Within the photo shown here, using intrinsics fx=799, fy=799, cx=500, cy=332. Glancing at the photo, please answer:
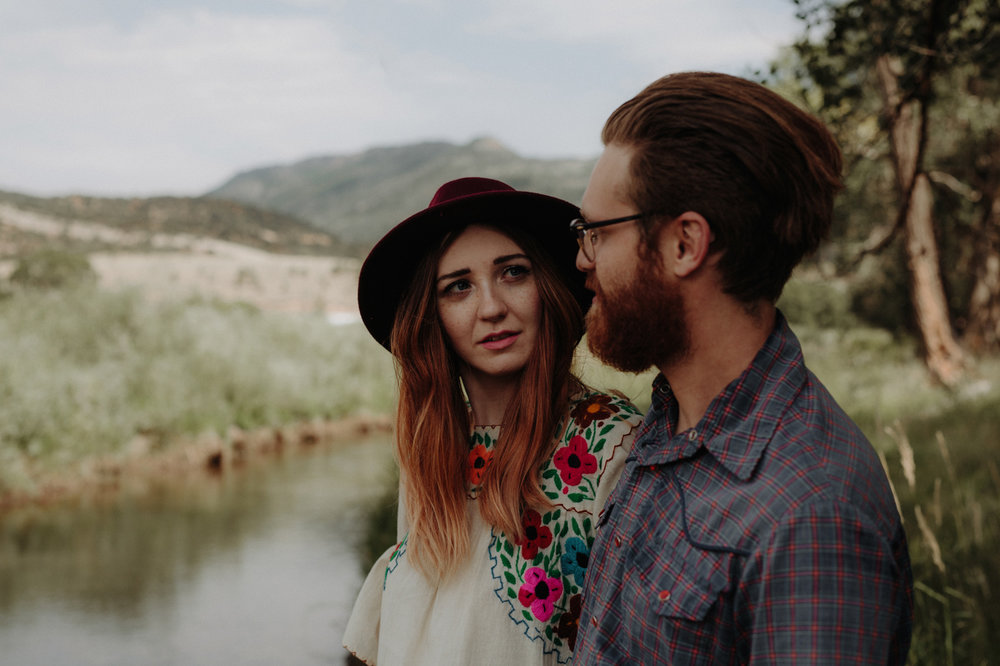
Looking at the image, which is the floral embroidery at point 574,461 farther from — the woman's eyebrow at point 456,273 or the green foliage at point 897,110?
the green foliage at point 897,110

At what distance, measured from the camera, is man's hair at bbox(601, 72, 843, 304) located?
4.19 feet

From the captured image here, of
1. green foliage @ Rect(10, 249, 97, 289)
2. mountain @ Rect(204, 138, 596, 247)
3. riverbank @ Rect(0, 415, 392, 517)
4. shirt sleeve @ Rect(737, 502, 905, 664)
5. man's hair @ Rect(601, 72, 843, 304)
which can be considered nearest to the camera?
shirt sleeve @ Rect(737, 502, 905, 664)

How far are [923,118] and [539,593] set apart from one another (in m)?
2.57

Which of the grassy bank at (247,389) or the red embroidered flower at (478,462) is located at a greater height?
the red embroidered flower at (478,462)

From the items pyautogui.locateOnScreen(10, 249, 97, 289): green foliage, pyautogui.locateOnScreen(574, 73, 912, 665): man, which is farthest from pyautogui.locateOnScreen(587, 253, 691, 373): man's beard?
pyautogui.locateOnScreen(10, 249, 97, 289): green foliage

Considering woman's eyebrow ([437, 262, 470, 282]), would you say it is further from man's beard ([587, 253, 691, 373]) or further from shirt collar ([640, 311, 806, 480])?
shirt collar ([640, 311, 806, 480])

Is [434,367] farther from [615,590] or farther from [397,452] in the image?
[615,590]

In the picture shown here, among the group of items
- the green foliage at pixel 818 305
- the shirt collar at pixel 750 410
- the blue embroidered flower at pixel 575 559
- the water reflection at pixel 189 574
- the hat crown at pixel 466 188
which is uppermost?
the hat crown at pixel 466 188

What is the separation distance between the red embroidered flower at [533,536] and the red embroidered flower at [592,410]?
9.6 inches

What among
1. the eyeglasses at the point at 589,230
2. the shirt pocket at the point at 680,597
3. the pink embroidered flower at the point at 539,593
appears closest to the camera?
the shirt pocket at the point at 680,597

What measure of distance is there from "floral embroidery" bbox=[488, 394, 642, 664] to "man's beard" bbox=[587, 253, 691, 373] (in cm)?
46

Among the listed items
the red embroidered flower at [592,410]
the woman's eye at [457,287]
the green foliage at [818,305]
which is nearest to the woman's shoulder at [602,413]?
the red embroidered flower at [592,410]

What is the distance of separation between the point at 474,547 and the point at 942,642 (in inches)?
83.1

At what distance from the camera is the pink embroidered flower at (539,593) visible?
70.7 inches
